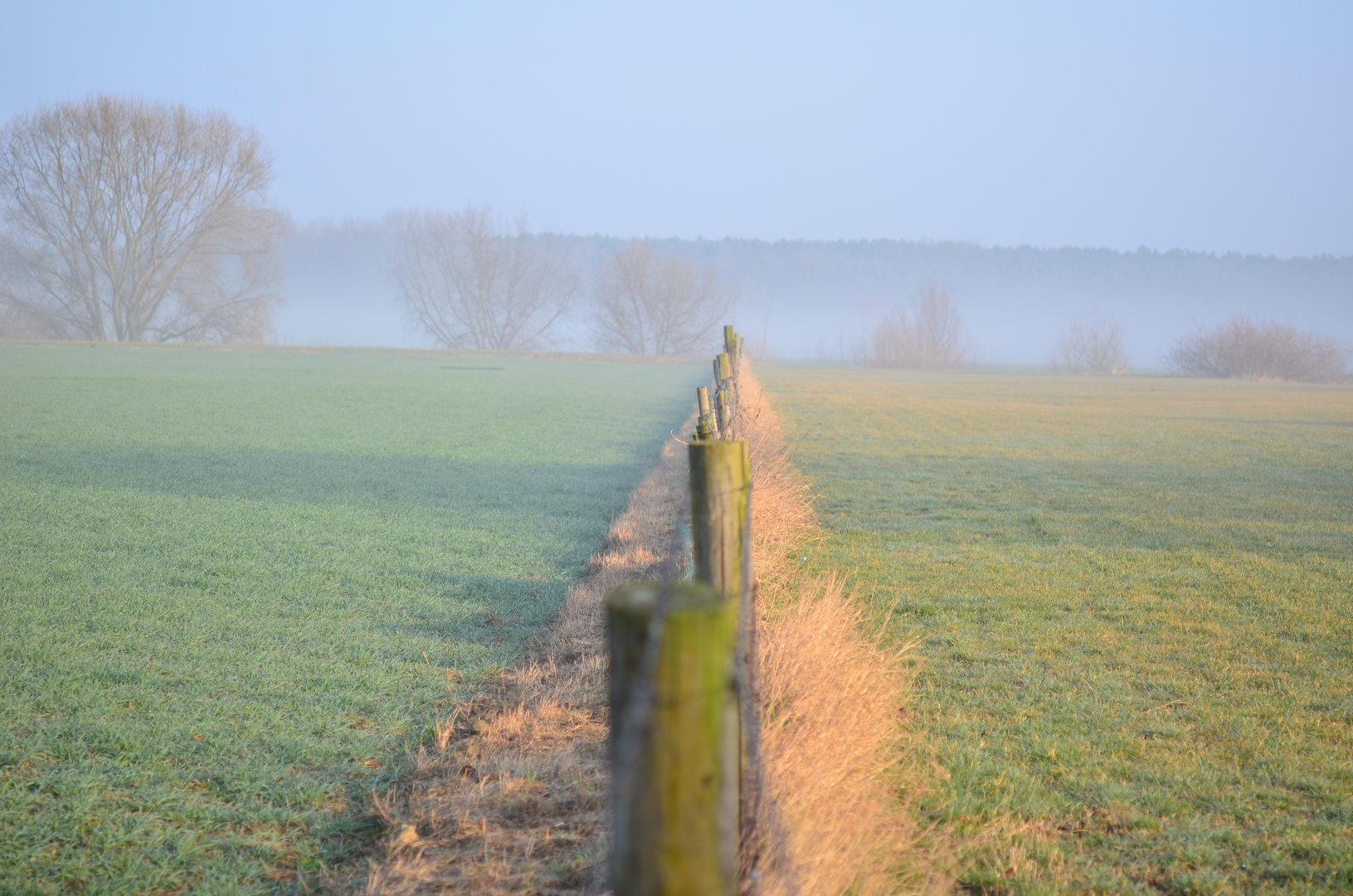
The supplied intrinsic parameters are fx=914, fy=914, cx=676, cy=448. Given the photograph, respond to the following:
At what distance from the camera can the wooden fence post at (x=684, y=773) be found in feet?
3.76

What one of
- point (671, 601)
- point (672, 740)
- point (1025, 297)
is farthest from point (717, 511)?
point (1025, 297)

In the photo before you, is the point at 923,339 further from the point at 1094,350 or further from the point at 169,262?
the point at 169,262

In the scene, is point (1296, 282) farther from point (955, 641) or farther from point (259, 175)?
point (955, 641)

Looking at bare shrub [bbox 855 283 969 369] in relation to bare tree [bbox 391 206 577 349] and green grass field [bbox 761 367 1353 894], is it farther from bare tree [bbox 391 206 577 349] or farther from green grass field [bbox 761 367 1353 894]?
green grass field [bbox 761 367 1353 894]

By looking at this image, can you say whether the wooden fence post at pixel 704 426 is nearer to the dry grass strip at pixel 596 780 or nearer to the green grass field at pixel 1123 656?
the dry grass strip at pixel 596 780

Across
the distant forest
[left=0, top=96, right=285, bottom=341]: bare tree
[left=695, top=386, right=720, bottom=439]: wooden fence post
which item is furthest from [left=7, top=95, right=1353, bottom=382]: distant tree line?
the distant forest

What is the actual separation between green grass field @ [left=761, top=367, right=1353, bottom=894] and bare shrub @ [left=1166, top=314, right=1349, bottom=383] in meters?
49.4

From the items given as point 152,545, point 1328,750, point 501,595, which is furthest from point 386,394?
point 1328,750

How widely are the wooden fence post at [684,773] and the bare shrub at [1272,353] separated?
63.3 meters

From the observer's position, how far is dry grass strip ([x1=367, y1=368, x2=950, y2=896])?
8.15 feet

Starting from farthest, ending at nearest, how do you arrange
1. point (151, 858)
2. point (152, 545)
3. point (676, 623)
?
point (152, 545), point (151, 858), point (676, 623)

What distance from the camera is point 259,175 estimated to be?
168ft

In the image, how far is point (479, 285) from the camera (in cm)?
7856

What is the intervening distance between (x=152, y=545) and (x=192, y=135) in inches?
2021
